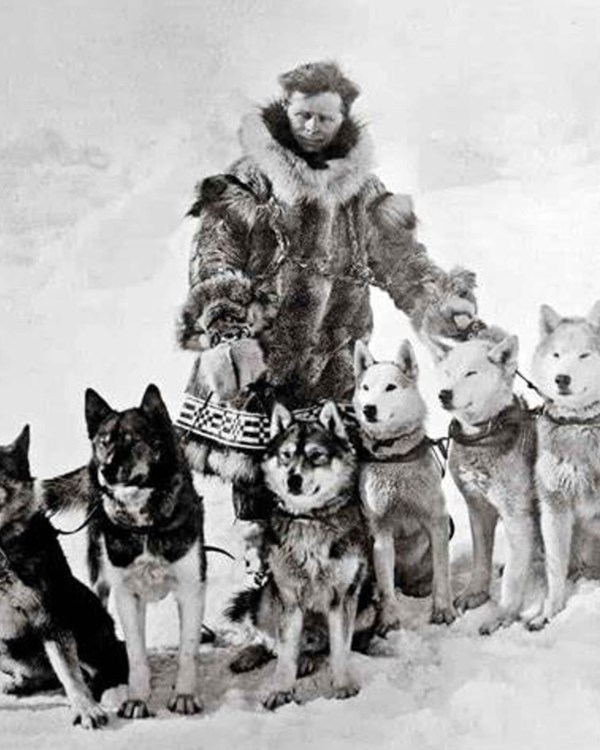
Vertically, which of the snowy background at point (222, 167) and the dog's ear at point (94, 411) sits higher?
the snowy background at point (222, 167)

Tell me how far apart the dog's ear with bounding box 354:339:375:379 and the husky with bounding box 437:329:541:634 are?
157mm

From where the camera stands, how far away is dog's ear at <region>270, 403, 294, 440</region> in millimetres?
2729

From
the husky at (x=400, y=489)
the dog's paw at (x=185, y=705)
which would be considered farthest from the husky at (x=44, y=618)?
the husky at (x=400, y=489)

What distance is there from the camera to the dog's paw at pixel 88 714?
2.66 metres

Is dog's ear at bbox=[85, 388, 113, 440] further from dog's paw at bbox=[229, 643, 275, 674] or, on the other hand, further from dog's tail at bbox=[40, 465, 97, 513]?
dog's paw at bbox=[229, 643, 275, 674]

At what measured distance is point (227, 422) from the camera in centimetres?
276

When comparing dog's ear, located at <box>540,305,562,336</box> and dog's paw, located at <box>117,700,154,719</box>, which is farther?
dog's ear, located at <box>540,305,562,336</box>

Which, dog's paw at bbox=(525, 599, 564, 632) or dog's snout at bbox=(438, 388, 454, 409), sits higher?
dog's snout at bbox=(438, 388, 454, 409)

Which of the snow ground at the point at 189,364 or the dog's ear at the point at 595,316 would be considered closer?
the snow ground at the point at 189,364

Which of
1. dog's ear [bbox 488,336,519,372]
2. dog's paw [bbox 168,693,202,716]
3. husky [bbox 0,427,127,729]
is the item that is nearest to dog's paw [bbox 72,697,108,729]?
husky [bbox 0,427,127,729]

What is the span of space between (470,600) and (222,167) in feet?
3.59

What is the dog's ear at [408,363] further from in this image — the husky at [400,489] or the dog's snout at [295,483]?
the dog's snout at [295,483]

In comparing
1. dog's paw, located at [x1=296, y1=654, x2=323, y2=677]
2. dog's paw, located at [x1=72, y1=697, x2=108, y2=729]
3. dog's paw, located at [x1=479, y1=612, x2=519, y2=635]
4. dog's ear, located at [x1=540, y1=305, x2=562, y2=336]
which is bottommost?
dog's paw, located at [x1=72, y1=697, x2=108, y2=729]

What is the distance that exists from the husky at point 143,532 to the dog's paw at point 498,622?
24.1 inches
